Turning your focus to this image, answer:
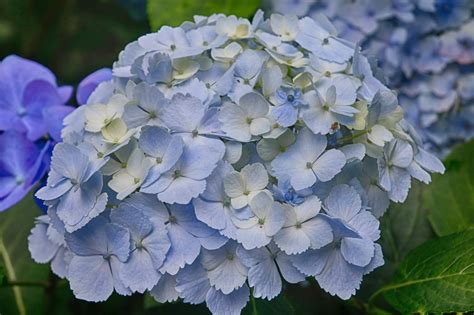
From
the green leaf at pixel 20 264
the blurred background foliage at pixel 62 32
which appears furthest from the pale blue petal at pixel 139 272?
the blurred background foliage at pixel 62 32

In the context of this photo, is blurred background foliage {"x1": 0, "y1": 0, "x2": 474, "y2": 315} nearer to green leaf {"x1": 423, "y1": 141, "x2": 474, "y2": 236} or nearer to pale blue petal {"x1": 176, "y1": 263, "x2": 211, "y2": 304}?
green leaf {"x1": 423, "y1": 141, "x2": 474, "y2": 236}

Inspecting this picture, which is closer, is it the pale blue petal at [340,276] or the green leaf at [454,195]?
the pale blue petal at [340,276]

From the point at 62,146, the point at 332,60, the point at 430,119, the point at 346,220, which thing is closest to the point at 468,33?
the point at 430,119

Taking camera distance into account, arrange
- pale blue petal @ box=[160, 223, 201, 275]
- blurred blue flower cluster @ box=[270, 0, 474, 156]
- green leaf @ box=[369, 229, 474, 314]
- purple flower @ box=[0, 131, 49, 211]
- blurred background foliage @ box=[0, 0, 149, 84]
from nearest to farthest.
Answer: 1. pale blue petal @ box=[160, 223, 201, 275]
2. green leaf @ box=[369, 229, 474, 314]
3. purple flower @ box=[0, 131, 49, 211]
4. blurred blue flower cluster @ box=[270, 0, 474, 156]
5. blurred background foliage @ box=[0, 0, 149, 84]

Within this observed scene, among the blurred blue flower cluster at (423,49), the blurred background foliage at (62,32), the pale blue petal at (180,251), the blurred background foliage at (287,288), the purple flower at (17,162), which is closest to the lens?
the pale blue petal at (180,251)

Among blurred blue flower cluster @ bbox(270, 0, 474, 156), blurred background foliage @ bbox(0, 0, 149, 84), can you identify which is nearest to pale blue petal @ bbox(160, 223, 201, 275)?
blurred blue flower cluster @ bbox(270, 0, 474, 156)

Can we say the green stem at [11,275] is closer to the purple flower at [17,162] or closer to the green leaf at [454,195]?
the purple flower at [17,162]

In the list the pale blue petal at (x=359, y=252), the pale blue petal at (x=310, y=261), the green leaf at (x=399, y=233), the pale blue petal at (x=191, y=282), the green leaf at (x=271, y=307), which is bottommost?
the green leaf at (x=399, y=233)
